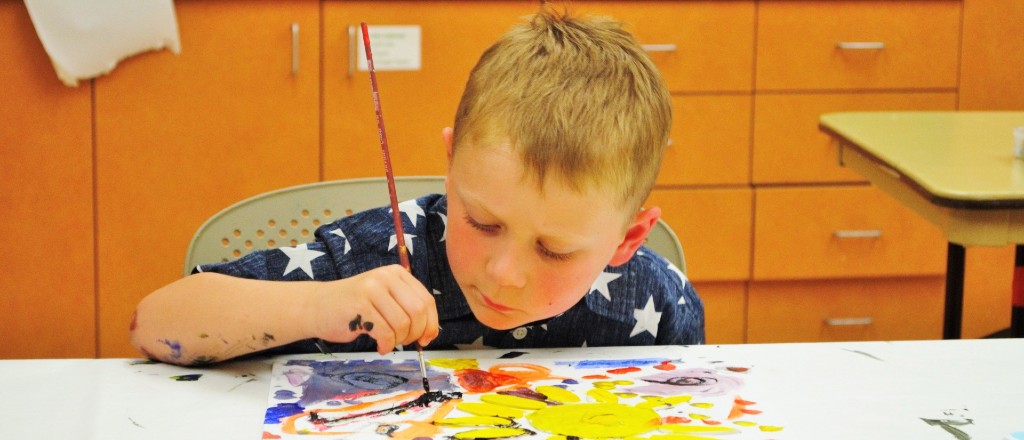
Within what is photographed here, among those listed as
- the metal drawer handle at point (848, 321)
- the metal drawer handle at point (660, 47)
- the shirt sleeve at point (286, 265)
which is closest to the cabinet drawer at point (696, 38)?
the metal drawer handle at point (660, 47)

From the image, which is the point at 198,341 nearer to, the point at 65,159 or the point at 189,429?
the point at 189,429

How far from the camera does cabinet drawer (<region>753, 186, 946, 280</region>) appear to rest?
2.58m

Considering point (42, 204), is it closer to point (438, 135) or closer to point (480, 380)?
point (438, 135)

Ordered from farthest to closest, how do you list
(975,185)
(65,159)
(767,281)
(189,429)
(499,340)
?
(767,281)
(65,159)
(975,185)
(499,340)
(189,429)

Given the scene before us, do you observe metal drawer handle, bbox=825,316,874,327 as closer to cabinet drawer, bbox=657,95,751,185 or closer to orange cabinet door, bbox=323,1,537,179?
cabinet drawer, bbox=657,95,751,185

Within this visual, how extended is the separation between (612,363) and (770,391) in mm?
130

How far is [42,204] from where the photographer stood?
2355 mm

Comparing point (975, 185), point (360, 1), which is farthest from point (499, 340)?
point (360, 1)

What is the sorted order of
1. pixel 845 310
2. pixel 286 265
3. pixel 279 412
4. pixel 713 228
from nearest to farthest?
pixel 279 412 < pixel 286 265 < pixel 713 228 < pixel 845 310

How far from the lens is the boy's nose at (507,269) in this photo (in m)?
0.84

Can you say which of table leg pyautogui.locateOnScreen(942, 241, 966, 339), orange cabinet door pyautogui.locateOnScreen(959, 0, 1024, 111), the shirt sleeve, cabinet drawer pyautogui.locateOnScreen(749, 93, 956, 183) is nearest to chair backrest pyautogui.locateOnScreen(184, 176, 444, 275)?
the shirt sleeve

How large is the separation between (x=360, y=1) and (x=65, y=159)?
2.24 ft

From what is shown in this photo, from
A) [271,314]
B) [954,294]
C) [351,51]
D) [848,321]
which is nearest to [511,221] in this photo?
[271,314]

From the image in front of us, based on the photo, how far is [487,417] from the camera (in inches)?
31.2
